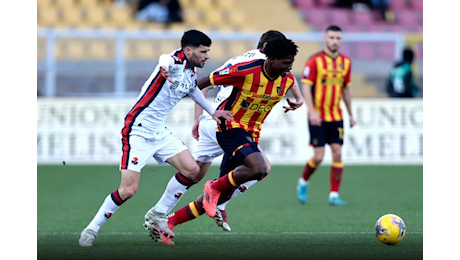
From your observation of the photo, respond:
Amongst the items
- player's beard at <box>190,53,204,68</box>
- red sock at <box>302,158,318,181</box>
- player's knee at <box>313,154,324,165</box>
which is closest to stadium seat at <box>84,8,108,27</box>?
red sock at <box>302,158,318,181</box>

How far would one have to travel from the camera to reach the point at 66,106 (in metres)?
14.5

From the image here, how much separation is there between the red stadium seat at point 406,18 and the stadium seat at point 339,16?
1658mm

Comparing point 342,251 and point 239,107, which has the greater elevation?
point 239,107

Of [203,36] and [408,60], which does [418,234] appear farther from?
[408,60]

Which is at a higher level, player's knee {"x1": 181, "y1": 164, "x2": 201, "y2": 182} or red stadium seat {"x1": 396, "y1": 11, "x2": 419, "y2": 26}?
red stadium seat {"x1": 396, "y1": 11, "x2": 419, "y2": 26}

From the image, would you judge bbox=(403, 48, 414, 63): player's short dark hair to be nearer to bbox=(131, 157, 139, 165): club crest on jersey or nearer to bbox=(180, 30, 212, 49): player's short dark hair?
bbox=(180, 30, 212, 49): player's short dark hair

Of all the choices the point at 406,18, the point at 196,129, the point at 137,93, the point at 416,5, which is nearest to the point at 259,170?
the point at 196,129

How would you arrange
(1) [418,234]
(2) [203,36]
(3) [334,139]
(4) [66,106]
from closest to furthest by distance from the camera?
(2) [203,36] → (1) [418,234] → (3) [334,139] → (4) [66,106]

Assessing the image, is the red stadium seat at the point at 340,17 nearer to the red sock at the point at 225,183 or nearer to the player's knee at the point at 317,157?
the player's knee at the point at 317,157

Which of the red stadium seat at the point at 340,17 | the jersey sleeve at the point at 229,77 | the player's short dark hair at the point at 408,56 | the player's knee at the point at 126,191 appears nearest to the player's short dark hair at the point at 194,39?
the jersey sleeve at the point at 229,77

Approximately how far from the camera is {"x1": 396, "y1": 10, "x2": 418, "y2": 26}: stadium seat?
21938mm

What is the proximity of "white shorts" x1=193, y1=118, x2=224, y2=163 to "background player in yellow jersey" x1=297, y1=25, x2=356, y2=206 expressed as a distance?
2.77m
